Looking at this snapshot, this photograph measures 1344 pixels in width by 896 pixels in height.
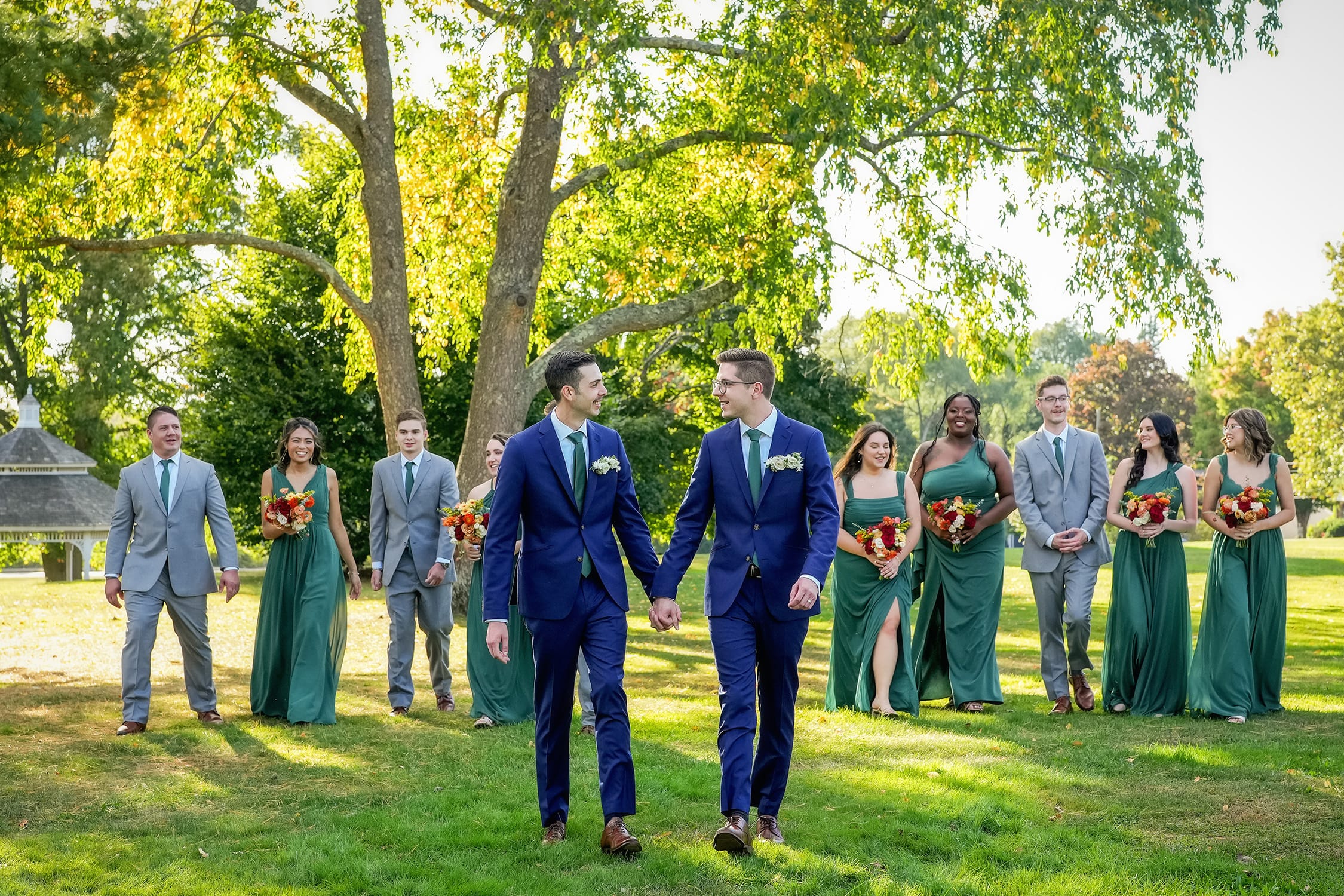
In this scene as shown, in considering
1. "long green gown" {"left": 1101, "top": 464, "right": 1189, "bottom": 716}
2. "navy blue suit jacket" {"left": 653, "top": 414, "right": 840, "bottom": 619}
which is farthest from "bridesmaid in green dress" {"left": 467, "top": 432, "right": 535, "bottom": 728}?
"long green gown" {"left": 1101, "top": 464, "right": 1189, "bottom": 716}

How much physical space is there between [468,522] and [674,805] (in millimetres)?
3716

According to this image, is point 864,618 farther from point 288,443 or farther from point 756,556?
point 288,443

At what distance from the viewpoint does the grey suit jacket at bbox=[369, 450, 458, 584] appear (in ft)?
34.0

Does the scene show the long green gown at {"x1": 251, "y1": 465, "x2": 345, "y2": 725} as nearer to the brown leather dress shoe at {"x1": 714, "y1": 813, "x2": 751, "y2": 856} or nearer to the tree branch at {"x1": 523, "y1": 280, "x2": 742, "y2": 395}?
the brown leather dress shoe at {"x1": 714, "y1": 813, "x2": 751, "y2": 856}

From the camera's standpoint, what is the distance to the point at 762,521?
6.10 metres

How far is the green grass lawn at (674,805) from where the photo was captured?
5465mm

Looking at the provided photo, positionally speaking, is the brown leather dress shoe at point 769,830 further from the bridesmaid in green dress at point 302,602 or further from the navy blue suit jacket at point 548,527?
the bridesmaid in green dress at point 302,602

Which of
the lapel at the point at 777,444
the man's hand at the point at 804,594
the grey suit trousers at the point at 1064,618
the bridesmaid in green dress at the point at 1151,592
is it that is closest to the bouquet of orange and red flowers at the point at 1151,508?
the bridesmaid in green dress at the point at 1151,592

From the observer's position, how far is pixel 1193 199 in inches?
683

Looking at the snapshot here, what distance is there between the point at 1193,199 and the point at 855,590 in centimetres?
1040

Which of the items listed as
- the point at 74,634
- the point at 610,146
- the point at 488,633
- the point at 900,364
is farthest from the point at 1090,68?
the point at 74,634

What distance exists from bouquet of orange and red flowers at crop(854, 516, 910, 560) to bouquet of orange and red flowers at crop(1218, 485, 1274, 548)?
8.57 ft

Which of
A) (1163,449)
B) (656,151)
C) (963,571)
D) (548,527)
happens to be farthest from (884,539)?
(656,151)

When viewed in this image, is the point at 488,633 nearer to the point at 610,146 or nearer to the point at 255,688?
the point at 255,688
